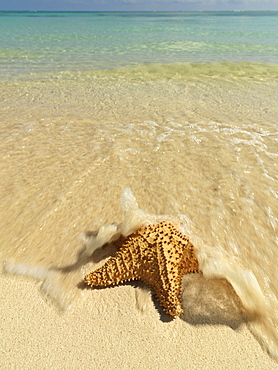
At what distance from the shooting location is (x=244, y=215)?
3.13m

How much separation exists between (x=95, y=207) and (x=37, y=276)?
1023mm

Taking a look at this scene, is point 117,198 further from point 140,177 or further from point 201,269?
point 201,269

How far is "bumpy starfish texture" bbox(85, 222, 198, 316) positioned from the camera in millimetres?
2078

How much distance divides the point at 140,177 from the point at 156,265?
177 centimetres

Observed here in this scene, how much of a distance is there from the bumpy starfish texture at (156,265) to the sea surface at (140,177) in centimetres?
28

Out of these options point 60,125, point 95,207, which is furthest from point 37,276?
point 60,125

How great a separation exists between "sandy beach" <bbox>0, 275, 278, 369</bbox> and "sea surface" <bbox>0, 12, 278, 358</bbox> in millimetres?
152

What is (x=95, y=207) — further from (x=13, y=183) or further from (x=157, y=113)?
(x=157, y=113)

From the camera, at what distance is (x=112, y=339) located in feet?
6.60

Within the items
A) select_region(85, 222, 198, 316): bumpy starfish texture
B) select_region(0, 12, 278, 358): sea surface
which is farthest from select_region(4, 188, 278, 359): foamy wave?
select_region(85, 222, 198, 316): bumpy starfish texture

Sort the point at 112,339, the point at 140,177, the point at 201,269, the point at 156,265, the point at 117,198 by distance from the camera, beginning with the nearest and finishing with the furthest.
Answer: the point at 112,339
the point at 156,265
the point at 201,269
the point at 117,198
the point at 140,177

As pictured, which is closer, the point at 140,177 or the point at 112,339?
the point at 112,339

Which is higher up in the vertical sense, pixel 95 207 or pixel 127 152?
pixel 95 207

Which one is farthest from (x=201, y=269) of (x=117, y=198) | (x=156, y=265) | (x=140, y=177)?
(x=140, y=177)
